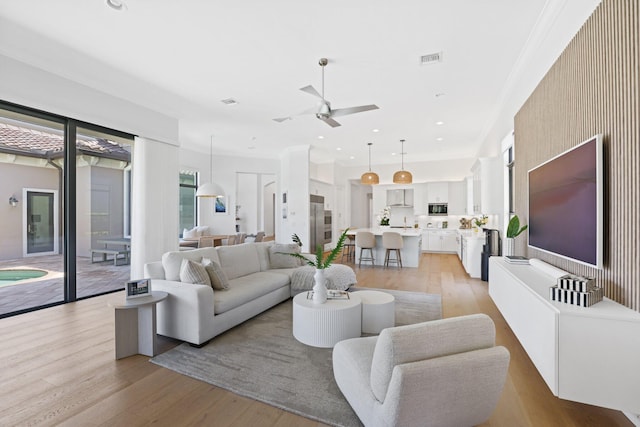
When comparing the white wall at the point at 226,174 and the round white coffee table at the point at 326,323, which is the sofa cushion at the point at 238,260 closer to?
the round white coffee table at the point at 326,323

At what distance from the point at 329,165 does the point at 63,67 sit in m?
7.29

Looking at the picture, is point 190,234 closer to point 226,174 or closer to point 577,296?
point 226,174

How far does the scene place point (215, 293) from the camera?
10.7 ft

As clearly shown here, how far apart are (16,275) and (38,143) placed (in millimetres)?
1783

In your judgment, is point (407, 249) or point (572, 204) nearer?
point (572, 204)

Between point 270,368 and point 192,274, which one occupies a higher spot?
point 192,274

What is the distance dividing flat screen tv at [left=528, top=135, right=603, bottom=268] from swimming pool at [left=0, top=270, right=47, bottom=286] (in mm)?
6103

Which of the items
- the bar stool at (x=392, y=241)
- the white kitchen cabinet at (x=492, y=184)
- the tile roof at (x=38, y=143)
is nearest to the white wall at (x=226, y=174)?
the tile roof at (x=38, y=143)

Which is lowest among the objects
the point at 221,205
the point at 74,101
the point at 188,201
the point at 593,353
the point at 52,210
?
the point at 593,353

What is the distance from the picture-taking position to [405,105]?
514 centimetres

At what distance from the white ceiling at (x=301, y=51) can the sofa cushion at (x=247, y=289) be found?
274 cm

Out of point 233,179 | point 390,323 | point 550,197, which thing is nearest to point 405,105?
point 550,197

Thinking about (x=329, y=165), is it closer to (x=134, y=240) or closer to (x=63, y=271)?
(x=134, y=240)

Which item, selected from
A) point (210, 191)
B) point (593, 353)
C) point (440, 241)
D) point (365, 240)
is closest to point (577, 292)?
point (593, 353)
